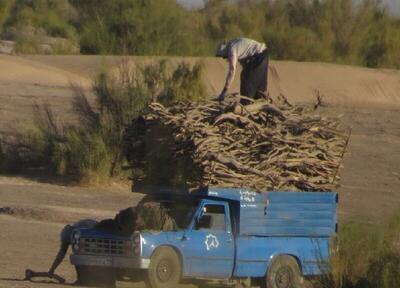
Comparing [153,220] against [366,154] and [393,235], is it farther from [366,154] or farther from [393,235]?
[366,154]

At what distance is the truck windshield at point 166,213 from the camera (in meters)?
14.7

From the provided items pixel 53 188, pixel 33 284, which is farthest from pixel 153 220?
pixel 53 188

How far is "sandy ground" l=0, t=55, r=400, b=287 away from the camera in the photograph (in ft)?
70.5

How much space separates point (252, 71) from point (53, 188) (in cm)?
1217

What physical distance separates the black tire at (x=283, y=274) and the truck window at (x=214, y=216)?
905 millimetres

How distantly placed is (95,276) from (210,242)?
1434mm

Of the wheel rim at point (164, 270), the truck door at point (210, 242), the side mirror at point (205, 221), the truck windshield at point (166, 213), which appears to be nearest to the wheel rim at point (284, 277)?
the truck door at point (210, 242)

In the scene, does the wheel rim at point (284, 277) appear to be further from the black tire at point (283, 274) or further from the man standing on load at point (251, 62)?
the man standing on load at point (251, 62)

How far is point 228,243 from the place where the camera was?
15.2m

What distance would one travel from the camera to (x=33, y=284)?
49.8 feet

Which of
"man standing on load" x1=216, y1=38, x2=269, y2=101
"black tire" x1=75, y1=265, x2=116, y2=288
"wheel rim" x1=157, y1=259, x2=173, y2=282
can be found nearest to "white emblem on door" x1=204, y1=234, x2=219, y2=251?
"wheel rim" x1=157, y1=259, x2=173, y2=282

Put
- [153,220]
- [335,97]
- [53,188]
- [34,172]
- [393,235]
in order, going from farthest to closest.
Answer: [335,97] → [34,172] → [53,188] → [393,235] → [153,220]

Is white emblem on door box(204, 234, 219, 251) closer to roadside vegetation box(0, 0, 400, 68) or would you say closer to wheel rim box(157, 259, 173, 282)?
wheel rim box(157, 259, 173, 282)

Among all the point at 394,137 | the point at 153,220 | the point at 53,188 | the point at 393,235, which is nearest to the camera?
the point at 153,220
